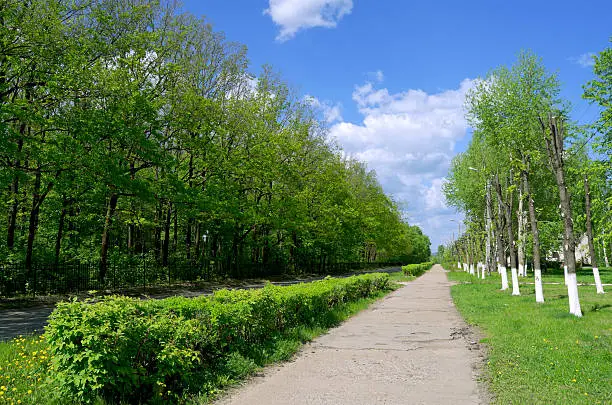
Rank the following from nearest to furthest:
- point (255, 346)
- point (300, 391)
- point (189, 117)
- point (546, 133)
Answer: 1. point (300, 391)
2. point (255, 346)
3. point (546, 133)
4. point (189, 117)

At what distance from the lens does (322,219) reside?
45719 millimetres

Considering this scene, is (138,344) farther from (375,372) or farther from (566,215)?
(566,215)

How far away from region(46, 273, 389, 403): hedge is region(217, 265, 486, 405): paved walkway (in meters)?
0.80

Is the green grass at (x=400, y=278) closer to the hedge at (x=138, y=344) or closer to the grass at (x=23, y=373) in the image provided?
the hedge at (x=138, y=344)

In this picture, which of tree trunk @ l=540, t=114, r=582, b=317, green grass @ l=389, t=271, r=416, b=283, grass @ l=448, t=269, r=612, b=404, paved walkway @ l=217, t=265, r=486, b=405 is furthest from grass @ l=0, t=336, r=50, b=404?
green grass @ l=389, t=271, r=416, b=283

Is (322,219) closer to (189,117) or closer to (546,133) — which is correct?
(189,117)

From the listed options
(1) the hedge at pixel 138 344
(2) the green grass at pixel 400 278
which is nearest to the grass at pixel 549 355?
(1) the hedge at pixel 138 344

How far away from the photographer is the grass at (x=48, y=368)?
5582 millimetres

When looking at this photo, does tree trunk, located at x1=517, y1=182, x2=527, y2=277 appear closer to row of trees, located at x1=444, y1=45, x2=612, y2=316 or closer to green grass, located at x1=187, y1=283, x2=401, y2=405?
row of trees, located at x1=444, y1=45, x2=612, y2=316

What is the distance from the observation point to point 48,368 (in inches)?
233

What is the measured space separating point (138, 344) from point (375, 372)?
13.2ft

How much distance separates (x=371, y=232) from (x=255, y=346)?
50.7 m

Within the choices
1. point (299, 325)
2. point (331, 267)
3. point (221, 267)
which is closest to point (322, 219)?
point (221, 267)

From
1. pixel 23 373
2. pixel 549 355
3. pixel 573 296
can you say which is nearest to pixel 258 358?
pixel 23 373
